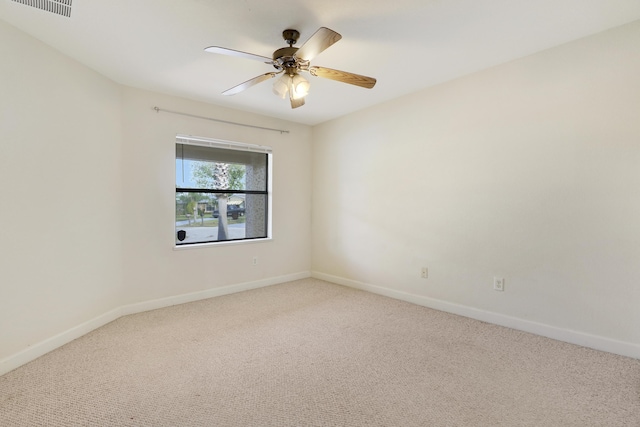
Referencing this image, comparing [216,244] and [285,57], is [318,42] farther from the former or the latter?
[216,244]

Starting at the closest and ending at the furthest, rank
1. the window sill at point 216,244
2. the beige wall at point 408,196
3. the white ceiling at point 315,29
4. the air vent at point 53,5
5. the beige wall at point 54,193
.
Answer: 1. the air vent at point 53,5
2. the white ceiling at point 315,29
3. the beige wall at point 54,193
4. the beige wall at point 408,196
5. the window sill at point 216,244

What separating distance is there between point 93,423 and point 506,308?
Answer: 10.4 feet

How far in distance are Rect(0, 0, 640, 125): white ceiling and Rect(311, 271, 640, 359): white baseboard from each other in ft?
7.63

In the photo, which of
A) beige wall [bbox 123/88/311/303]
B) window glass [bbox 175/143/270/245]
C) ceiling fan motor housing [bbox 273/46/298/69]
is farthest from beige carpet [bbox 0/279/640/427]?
ceiling fan motor housing [bbox 273/46/298/69]

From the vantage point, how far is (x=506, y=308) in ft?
9.12

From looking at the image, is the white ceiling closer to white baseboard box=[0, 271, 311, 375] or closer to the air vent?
the air vent

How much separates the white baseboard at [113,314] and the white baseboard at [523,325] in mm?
1436

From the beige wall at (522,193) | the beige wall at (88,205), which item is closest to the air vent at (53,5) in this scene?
the beige wall at (88,205)

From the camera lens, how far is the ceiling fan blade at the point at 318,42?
65.8 inches

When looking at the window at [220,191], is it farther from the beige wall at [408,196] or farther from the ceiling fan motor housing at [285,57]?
the ceiling fan motor housing at [285,57]

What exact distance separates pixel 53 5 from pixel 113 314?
2.59 meters

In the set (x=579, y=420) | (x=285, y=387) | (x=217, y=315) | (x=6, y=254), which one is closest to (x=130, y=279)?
(x=217, y=315)

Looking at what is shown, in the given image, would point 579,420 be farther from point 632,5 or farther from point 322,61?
point 322,61

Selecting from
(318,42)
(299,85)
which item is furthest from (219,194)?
(318,42)
